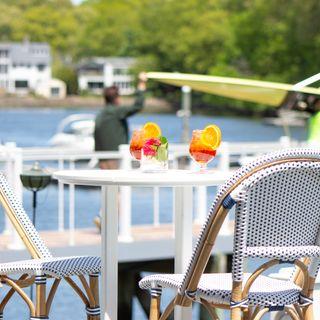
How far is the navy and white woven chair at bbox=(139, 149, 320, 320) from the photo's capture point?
3.40 metres

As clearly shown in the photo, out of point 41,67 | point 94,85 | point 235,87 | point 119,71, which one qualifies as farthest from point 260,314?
point 41,67

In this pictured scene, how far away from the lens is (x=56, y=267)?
13.5ft

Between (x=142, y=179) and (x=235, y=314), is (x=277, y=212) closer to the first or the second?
(x=235, y=314)

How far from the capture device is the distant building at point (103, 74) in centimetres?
12138

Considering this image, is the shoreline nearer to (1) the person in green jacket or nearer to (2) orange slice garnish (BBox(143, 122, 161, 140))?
(1) the person in green jacket

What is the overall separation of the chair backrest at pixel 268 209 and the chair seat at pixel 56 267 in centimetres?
69

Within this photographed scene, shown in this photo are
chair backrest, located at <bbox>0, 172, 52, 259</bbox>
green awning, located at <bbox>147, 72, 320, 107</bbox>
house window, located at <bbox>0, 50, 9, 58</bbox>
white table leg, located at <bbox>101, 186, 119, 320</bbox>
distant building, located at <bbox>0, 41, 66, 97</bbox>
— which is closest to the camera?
white table leg, located at <bbox>101, 186, 119, 320</bbox>

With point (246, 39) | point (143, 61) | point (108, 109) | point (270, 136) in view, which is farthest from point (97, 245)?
point (143, 61)

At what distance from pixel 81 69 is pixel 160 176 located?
4921 inches

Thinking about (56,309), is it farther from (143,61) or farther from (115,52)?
(115,52)

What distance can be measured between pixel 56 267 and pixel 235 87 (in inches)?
323

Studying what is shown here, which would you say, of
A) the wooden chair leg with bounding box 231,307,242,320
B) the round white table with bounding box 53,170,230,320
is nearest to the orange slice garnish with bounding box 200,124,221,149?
the round white table with bounding box 53,170,230,320

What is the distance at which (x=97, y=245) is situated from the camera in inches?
341

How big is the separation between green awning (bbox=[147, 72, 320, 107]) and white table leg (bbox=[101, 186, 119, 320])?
18.1 ft
